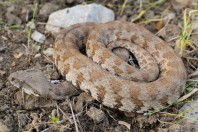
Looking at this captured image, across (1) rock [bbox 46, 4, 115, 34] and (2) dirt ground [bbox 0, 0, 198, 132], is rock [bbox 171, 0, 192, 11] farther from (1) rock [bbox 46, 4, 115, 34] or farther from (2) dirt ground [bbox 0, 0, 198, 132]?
(1) rock [bbox 46, 4, 115, 34]

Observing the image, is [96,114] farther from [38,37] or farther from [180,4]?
[180,4]

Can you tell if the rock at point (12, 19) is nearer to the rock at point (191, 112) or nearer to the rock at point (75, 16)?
the rock at point (75, 16)

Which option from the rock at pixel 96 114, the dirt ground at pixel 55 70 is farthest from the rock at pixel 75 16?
the rock at pixel 96 114

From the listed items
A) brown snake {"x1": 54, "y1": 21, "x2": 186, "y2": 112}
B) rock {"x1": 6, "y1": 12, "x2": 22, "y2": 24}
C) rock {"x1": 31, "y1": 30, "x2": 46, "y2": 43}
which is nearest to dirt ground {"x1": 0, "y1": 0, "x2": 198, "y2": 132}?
rock {"x1": 6, "y1": 12, "x2": 22, "y2": 24}

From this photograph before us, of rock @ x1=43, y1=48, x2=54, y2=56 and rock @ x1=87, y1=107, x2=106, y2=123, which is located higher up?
rock @ x1=43, y1=48, x2=54, y2=56

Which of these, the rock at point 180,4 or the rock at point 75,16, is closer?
the rock at point 75,16

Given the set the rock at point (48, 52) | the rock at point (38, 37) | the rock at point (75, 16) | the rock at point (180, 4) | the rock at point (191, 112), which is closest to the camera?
the rock at point (191, 112)

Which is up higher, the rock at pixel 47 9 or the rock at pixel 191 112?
the rock at pixel 47 9
